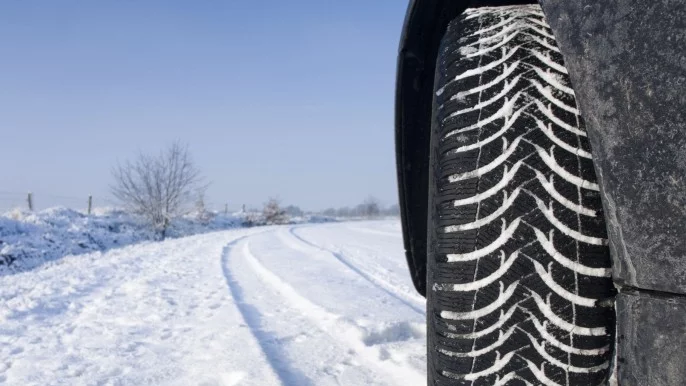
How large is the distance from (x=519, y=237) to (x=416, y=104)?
26.9 inches

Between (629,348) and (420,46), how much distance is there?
2.96ft

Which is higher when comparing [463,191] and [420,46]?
[420,46]

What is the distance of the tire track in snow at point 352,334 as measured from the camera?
187cm

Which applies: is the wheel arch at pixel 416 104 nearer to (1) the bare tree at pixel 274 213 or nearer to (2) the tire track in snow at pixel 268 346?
(2) the tire track in snow at pixel 268 346

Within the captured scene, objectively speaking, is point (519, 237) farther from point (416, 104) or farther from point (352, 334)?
point (352, 334)

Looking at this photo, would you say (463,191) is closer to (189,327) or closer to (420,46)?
(420,46)

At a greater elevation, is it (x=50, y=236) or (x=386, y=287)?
(x=50, y=236)

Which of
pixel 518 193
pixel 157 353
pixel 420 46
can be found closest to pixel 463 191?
pixel 518 193

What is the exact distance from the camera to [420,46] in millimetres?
1290

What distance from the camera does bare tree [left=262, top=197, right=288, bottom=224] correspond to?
4334 cm

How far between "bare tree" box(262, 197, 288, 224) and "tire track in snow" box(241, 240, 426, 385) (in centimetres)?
3989

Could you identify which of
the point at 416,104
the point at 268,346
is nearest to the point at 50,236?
the point at 268,346

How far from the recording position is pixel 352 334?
243cm

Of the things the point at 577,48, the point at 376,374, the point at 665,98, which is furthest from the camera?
the point at 376,374
